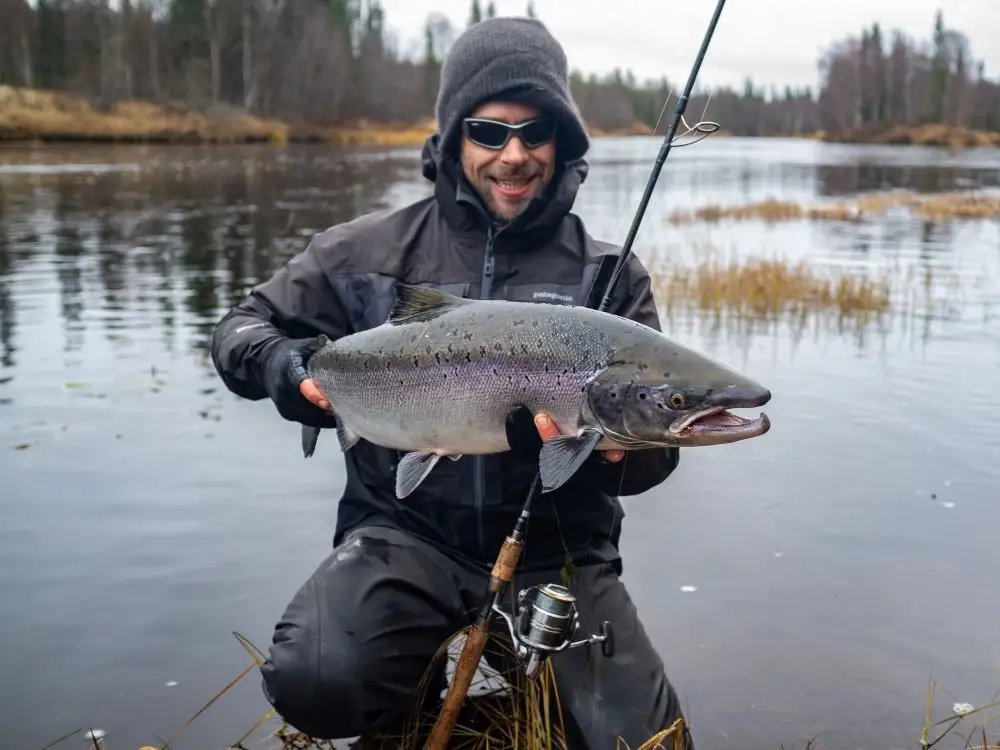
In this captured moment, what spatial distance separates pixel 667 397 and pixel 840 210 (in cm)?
2272

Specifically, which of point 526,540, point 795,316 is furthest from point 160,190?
point 526,540

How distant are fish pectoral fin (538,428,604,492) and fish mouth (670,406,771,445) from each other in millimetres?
251

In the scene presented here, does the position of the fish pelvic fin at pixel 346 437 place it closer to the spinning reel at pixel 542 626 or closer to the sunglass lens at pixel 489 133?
the spinning reel at pixel 542 626

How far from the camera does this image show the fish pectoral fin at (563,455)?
280 centimetres

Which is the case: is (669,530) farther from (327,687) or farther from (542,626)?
(327,687)

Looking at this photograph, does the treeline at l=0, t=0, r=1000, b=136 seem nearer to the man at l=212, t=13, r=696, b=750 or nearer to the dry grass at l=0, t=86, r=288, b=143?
the dry grass at l=0, t=86, r=288, b=143

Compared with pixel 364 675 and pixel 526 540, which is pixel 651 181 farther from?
pixel 364 675

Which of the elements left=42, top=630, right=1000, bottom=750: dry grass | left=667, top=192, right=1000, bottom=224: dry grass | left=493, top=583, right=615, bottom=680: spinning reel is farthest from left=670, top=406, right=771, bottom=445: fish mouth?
left=667, top=192, right=1000, bottom=224: dry grass

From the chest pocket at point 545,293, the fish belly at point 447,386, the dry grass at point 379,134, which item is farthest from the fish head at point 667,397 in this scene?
the dry grass at point 379,134

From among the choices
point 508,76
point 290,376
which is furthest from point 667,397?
point 508,76

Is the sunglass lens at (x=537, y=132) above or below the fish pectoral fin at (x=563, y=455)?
above

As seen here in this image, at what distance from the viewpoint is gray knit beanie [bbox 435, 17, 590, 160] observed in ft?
12.8

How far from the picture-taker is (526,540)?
141 inches

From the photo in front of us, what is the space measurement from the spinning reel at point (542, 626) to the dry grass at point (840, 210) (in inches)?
731
